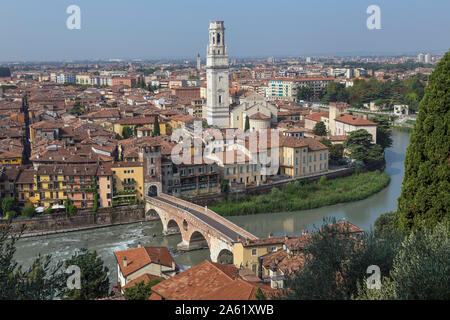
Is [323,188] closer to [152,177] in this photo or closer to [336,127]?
[152,177]

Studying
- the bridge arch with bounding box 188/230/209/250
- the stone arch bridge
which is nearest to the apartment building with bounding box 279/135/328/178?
the stone arch bridge

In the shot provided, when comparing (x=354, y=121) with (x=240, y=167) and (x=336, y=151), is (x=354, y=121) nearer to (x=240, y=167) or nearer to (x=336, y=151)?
(x=336, y=151)

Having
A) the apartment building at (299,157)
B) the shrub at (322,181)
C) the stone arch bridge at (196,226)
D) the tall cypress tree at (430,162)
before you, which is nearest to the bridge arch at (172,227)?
the stone arch bridge at (196,226)

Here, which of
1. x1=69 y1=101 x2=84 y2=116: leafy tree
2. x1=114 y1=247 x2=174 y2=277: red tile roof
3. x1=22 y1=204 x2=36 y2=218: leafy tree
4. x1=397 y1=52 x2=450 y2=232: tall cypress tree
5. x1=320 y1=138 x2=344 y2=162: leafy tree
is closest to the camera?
x1=397 y1=52 x2=450 y2=232: tall cypress tree

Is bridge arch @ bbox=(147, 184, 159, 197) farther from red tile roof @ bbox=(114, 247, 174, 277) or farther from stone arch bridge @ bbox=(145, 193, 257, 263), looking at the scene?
red tile roof @ bbox=(114, 247, 174, 277)

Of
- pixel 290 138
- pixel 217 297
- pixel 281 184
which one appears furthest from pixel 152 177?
pixel 217 297
